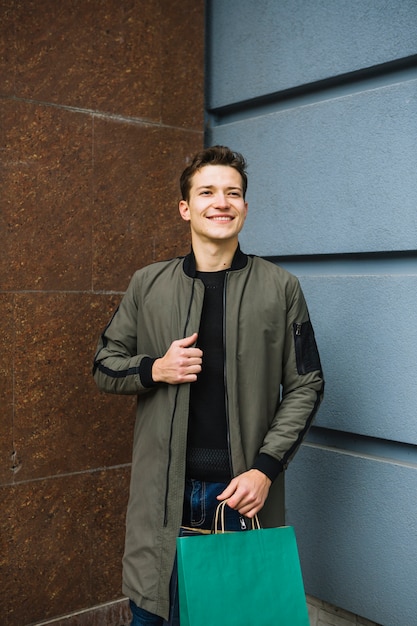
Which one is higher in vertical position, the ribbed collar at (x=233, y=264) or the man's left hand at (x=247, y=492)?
the ribbed collar at (x=233, y=264)

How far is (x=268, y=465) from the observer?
106 inches

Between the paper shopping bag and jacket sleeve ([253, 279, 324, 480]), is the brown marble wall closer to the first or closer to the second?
jacket sleeve ([253, 279, 324, 480])

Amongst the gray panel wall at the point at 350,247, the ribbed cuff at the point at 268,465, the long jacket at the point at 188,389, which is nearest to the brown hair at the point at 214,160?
the long jacket at the point at 188,389

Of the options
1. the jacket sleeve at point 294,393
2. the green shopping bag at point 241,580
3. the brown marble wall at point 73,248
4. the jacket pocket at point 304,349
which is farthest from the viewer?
the brown marble wall at point 73,248

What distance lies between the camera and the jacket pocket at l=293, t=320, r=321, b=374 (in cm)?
285

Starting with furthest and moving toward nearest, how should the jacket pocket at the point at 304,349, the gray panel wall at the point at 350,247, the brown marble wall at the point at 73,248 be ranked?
the brown marble wall at the point at 73,248 → the gray panel wall at the point at 350,247 → the jacket pocket at the point at 304,349

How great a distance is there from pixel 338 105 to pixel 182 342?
1547 mm

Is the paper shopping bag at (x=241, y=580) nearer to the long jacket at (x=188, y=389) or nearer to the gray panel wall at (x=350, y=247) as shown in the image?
the long jacket at (x=188, y=389)

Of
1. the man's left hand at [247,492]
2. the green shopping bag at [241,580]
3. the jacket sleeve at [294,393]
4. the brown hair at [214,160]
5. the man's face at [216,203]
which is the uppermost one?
the brown hair at [214,160]

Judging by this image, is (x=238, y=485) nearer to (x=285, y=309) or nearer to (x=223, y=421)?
(x=223, y=421)

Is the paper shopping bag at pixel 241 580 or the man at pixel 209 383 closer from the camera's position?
the paper shopping bag at pixel 241 580

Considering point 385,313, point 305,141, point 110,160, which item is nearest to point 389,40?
point 305,141

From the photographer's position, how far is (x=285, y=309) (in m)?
2.85

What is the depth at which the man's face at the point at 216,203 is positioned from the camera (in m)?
2.80
